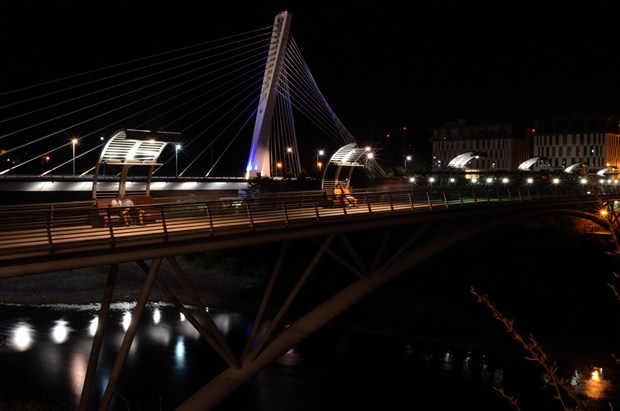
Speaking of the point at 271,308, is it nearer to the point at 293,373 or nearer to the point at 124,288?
the point at 124,288

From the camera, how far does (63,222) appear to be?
13.0 m

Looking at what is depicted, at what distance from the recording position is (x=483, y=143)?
107m

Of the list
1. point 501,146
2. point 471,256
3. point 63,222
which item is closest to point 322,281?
point 471,256

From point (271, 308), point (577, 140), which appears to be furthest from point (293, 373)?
point (577, 140)

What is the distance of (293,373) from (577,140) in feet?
301

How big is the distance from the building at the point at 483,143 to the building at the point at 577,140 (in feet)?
10.1

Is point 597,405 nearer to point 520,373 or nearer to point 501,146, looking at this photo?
point 520,373

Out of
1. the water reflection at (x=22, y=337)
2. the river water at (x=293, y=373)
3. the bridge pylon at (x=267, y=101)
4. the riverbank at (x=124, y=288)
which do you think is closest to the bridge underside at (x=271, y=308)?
the river water at (x=293, y=373)

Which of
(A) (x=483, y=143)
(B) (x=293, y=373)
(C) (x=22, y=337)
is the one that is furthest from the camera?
(A) (x=483, y=143)

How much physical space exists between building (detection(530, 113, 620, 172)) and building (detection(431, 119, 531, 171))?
10.1 ft

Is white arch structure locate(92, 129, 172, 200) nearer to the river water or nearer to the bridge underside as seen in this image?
the bridge underside

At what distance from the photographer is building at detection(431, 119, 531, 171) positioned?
10431 cm

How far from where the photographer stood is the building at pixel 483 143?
342 feet

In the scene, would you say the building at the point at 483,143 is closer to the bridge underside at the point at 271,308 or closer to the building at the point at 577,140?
the building at the point at 577,140
